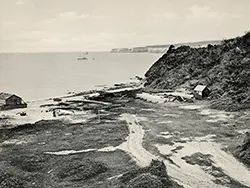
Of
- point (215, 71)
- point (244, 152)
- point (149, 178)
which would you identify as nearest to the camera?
point (149, 178)

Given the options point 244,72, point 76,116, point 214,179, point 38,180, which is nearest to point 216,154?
point 214,179

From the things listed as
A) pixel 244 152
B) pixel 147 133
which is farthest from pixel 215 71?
pixel 244 152

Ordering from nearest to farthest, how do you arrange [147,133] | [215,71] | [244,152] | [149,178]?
[149,178] → [244,152] → [147,133] → [215,71]

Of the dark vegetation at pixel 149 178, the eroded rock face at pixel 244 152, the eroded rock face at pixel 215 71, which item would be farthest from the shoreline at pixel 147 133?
the eroded rock face at pixel 215 71

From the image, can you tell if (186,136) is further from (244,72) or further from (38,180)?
(244,72)

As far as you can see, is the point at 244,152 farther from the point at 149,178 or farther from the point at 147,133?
the point at 147,133

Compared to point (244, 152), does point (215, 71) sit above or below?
above

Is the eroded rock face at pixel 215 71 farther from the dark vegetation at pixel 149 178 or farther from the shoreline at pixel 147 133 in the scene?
the dark vegetation at pixel 149 178

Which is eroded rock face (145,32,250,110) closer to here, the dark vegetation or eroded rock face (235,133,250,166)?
eroded rock face (235,133,250,166)

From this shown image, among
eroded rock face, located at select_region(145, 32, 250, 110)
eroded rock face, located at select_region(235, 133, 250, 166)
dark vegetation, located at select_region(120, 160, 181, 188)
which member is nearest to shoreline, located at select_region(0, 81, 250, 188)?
dark vegetation, located at select_region(120, 160, 181, 188)

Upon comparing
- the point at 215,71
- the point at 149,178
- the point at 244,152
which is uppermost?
the point at 215,71
